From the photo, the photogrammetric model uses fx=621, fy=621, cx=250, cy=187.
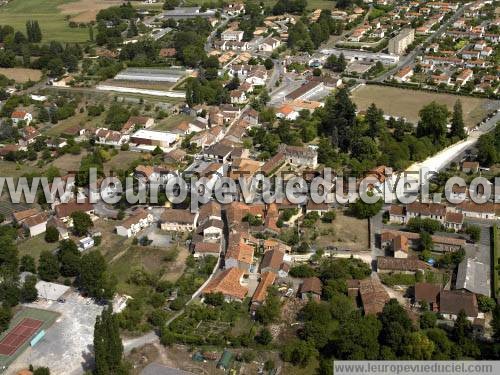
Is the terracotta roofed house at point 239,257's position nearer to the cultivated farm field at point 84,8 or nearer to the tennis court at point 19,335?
the tennis court at point 19,335

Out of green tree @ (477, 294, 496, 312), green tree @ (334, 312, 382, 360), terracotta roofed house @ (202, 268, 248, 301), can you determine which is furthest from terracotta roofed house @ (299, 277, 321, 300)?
green tree @ (477, 294, 496, 312)

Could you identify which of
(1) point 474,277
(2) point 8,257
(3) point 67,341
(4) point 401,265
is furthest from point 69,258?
(1) point 474,277

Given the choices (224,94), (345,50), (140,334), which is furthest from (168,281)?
(345,50)

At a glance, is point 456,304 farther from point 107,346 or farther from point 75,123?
point 75,123

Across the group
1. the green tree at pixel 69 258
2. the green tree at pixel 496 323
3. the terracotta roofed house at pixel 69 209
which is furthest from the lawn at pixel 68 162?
the green tree at pixel 496 323

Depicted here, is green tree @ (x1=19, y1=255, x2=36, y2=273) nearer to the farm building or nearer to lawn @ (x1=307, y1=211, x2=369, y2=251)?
lawn @ (x1=307, y1=211, x2=369, y2=251)

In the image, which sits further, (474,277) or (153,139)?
(153,139)

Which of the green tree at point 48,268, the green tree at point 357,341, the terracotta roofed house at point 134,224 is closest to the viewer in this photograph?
the green tree at point 357,341

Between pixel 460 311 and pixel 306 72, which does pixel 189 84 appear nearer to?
pixel 306 72
